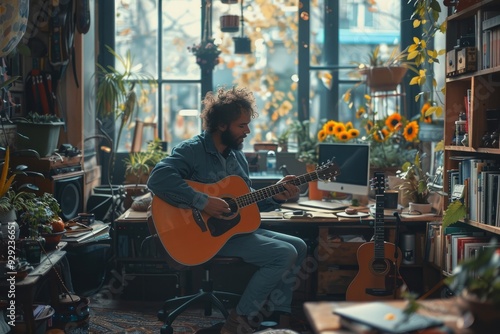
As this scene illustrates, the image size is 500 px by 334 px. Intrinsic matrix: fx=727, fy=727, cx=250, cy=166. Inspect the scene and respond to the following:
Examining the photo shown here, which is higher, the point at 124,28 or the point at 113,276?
the point at 124,28

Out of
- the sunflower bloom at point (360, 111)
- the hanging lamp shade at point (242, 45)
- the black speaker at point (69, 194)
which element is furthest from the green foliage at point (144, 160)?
the sunflower bloom at point (360, 111)

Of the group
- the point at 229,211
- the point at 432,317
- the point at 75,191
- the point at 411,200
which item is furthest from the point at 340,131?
the point at 432,317

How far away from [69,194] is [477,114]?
2.63 metres

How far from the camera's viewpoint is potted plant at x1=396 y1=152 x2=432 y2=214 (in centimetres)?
467

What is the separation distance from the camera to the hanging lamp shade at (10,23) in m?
3.78

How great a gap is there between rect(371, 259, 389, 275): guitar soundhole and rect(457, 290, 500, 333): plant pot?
244 cm

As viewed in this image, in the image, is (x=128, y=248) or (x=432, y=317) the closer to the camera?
(x=432, y=317)

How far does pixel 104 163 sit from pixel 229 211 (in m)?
2.22

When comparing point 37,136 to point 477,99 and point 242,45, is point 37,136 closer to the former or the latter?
point 242,45

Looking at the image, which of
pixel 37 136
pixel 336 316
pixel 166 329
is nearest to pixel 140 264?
pixel 166 329

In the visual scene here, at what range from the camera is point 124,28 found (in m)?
6.01

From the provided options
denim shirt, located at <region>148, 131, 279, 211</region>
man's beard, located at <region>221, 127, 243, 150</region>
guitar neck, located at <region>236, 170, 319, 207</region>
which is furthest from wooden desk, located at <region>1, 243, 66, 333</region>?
man's beard, located at <region>221, 127, 243, 150</region>

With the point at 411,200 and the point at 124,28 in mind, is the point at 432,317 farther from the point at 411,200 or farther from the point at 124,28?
the point at 124,28

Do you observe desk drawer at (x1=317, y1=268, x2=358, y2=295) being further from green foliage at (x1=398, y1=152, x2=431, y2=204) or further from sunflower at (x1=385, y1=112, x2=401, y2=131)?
sunflower at (x1=385, y1=112, x2=401, y2=131)
